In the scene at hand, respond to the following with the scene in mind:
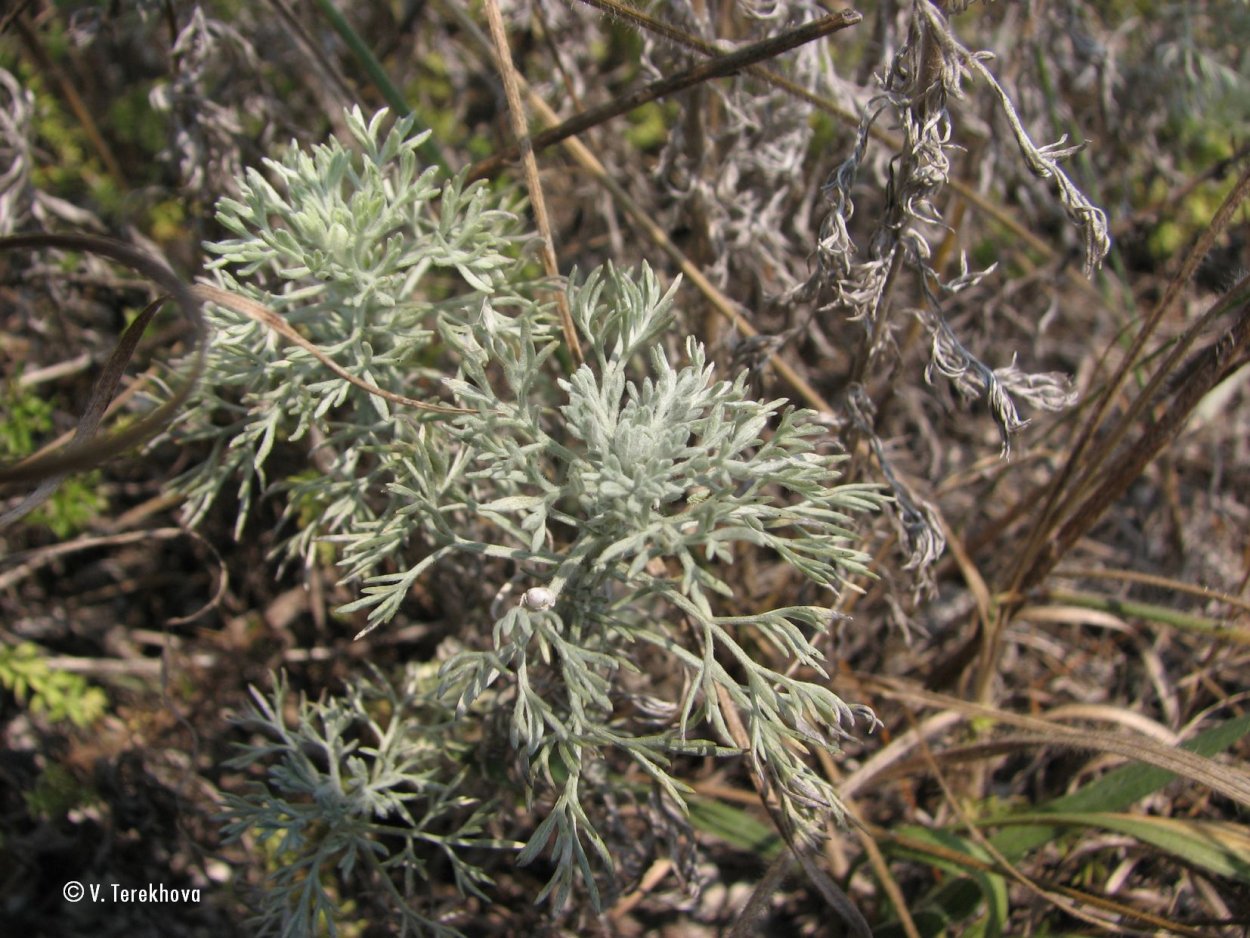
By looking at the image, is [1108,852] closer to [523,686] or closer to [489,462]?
[523,686]

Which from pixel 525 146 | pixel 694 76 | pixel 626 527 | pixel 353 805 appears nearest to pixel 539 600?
pixel 626 527

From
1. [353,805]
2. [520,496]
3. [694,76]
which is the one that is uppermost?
[694,76]

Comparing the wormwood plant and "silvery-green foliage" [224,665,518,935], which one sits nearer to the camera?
the wormwood plant

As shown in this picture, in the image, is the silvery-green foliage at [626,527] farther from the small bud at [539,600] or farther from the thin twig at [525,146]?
the thin twig at [525,146]

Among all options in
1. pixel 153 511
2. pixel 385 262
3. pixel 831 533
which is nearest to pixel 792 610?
pixel 831 533

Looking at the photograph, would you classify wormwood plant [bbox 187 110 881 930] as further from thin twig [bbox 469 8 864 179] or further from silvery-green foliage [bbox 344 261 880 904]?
thin twig [bbox 469 8 864 179]

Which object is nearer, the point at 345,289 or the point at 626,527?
the point at 626,527

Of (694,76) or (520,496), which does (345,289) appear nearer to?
(520,496)

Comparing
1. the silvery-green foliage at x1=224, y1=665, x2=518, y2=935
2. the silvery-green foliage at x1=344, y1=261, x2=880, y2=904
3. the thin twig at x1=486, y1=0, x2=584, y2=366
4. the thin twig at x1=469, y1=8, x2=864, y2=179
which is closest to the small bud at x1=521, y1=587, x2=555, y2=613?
the silvery-green foliage at x1=344, y1=261, x2=880, y2=904
